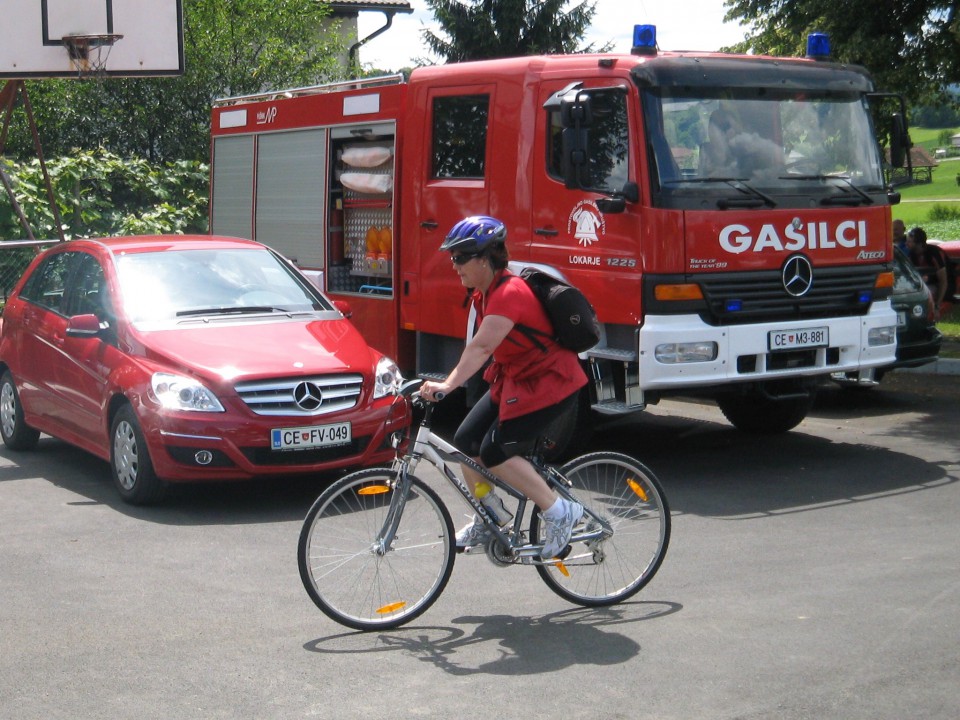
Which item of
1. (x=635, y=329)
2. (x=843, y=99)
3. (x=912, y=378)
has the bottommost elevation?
(x=912, y=378)

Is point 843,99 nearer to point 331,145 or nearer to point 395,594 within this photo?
point 331,145

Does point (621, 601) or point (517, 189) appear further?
point (517, 189)

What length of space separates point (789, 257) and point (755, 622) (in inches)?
150

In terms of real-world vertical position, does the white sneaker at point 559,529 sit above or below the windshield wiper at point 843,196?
below

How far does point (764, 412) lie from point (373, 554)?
5646mm

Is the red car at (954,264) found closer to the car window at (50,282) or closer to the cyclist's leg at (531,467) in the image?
the car window at (50,282)

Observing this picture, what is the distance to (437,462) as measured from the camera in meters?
5.76

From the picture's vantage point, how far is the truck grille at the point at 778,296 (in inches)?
346

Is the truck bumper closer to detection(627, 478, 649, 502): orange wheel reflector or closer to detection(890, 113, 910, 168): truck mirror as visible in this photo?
detection(890, 113, 910, 168): truck mirror

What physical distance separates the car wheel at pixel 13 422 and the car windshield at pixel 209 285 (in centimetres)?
161

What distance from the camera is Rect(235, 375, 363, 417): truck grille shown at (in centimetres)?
Result: 811

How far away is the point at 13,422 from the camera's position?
10.2 meters

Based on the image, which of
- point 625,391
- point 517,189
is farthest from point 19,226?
point 625,391

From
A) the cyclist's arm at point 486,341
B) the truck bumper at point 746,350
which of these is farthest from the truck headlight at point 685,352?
the cyclist's arm at point 486,341
